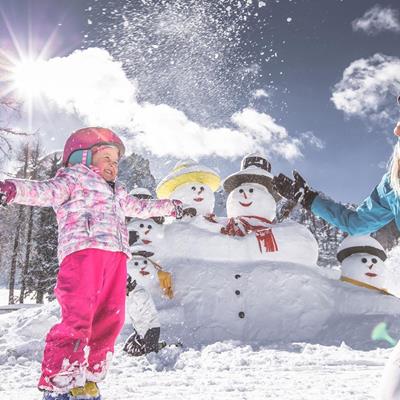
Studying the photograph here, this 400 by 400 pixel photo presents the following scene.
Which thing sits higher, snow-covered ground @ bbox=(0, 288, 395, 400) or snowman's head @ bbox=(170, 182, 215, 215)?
snowman's head @ bbox=(170, 182, 215, 215)

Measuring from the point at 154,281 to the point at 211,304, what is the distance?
1.02 m

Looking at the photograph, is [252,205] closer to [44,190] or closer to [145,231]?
[145,231]

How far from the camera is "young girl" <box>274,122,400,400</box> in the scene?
157cm

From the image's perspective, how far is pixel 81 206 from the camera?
8.82 ft

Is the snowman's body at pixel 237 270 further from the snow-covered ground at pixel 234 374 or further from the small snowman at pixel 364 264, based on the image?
the snow-covered ground at pixel 234 374

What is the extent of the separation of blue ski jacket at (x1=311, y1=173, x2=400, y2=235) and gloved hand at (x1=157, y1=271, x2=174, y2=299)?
4366 millimetres

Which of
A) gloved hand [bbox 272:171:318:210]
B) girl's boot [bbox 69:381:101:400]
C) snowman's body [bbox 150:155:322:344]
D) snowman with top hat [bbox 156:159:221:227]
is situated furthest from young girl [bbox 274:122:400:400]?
snowman with top hat [bbox 156:159:221:227]

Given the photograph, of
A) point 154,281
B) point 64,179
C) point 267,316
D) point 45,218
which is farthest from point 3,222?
point 64,179

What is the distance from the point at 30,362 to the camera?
4.77 metres

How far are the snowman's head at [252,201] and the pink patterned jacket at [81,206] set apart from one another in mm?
4829

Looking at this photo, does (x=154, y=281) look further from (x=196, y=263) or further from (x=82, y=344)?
(x=82, y=344)

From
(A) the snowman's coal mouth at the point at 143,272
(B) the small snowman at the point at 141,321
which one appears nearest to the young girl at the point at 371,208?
(B) the small snowman at the point at 141,321

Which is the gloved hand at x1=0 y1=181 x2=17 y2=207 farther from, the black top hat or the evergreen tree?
the evergreen tree

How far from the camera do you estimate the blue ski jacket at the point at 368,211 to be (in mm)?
2213
